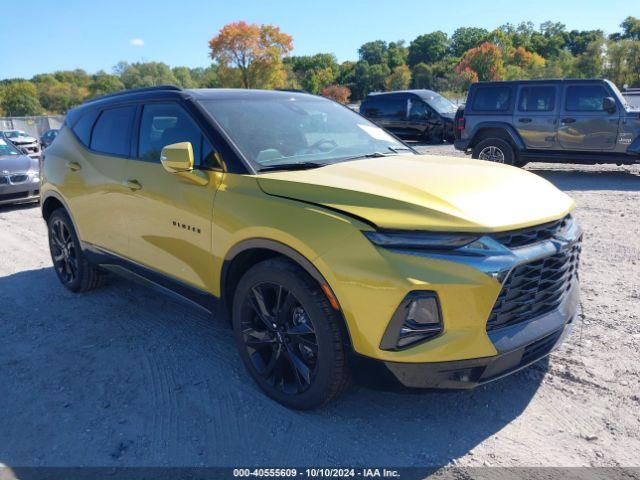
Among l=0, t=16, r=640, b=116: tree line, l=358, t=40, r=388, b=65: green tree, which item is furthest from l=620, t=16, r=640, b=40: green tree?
l=358, t=40, r=388, b=65: green tree

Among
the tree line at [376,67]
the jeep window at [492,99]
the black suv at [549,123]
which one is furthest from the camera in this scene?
the tree line at [376,67]

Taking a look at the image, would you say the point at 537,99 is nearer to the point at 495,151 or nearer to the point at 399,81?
the point at 495,151

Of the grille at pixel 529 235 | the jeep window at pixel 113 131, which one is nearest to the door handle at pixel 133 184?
the jeep window at pixel 113 131

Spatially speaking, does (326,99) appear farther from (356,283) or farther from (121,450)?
(121,450)

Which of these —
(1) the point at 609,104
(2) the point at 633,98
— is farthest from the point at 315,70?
(1) the point at 609,104

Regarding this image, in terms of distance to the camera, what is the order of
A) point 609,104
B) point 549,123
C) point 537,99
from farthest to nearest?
point 537,99 < point 549,123 < point 609,104

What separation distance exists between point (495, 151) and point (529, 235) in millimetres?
9286

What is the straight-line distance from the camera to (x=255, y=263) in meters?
3.10

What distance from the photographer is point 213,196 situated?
3.19 metres

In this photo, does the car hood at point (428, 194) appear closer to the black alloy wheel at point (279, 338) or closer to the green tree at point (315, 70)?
the black alloy wheel at point (279, 338)

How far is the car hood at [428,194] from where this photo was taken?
97.4 inches

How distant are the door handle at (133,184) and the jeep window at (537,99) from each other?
365 inches

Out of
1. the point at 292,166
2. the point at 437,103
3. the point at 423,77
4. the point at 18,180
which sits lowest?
the point at 18,180

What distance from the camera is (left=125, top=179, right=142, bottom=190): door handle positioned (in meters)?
3.80
